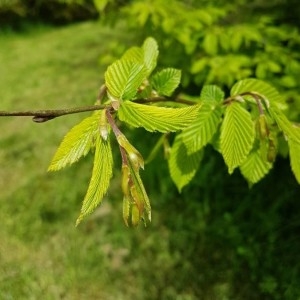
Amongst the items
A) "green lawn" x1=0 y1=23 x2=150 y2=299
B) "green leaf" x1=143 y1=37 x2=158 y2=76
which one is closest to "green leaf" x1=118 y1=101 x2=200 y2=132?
"green leaf" x1=143 y1=37 x2=158 y2=76

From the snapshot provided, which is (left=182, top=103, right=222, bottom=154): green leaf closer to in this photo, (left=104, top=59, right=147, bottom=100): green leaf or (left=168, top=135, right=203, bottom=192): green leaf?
(left=168, top=135, right=203, bottom=192): green leaf

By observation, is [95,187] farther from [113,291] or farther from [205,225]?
[205,225]

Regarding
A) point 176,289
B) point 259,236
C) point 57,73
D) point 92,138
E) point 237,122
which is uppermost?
point 92,138

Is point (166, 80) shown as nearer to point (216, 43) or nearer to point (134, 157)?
point (134, 157)

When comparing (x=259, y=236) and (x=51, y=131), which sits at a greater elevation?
(x=259, y=236)

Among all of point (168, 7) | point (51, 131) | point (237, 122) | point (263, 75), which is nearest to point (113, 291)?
point (263, 75)

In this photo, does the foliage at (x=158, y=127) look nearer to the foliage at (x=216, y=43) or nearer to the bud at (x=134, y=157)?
the bud at (x=134, y=157)

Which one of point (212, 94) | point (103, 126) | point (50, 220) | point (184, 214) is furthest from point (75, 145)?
point (50, 220)
